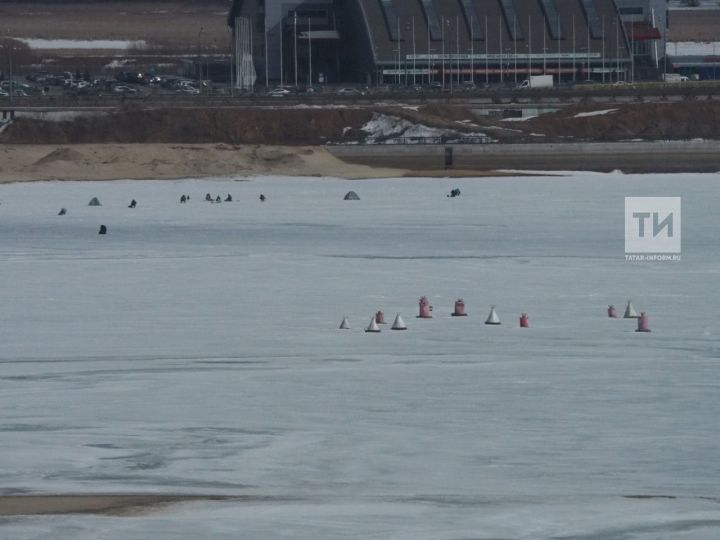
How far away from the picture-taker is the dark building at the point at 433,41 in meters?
121

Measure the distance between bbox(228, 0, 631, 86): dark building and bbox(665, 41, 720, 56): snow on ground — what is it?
14.5m

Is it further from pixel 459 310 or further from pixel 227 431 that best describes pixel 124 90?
pixel 227 431

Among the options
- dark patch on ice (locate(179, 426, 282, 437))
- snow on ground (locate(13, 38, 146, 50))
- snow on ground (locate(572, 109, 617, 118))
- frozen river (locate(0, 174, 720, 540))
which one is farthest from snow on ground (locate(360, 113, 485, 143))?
snow on ground (locate(13, 38, 146, 50))

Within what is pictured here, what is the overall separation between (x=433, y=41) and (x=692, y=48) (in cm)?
3084

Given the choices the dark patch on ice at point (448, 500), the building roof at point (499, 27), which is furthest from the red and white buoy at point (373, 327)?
the building roof at point (499, 27)

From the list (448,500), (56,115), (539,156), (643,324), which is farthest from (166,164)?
(448,500)

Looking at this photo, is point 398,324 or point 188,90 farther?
point 188,90

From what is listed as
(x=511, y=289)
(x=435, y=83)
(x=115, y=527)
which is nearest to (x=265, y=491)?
(x=115, y=527)

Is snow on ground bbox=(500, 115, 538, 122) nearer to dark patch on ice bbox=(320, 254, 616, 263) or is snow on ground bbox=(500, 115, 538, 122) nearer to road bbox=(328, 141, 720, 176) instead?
road bbox=(328, 141, 720, 176)

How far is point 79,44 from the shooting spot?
164500mm

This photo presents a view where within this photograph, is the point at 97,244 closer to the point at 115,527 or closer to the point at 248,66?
the point at 115,527

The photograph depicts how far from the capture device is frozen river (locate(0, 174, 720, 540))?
1218cm

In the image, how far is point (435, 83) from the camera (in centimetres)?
12200

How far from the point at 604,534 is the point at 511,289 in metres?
14.2
